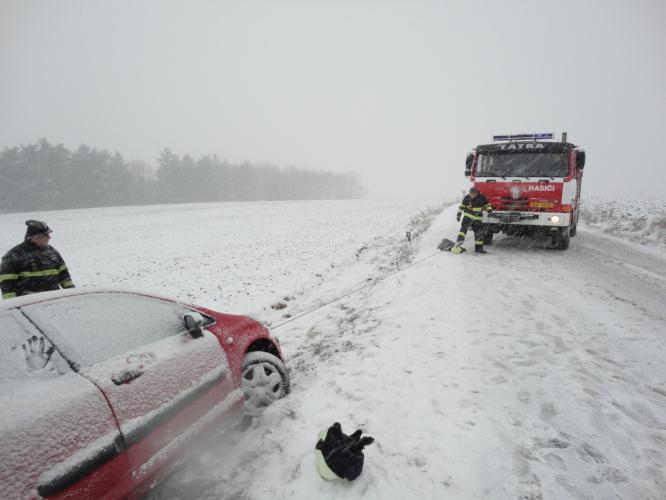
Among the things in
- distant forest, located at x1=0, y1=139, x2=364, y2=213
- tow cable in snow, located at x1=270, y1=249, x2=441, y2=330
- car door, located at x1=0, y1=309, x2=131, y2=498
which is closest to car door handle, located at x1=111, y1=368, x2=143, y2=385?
car door, located at x1=0, y1=309, x2=131, y2=498

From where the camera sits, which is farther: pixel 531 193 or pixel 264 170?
pixel 264 170

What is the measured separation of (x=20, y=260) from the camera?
455 cm

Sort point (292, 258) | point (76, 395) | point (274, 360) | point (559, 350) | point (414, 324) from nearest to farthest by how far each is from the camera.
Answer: point (76, 395) → point (274, 360) → point (559, 350) → point (414, 324) → point (292, 258)

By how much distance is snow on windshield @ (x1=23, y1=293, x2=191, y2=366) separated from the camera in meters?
2.11

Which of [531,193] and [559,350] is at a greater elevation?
[531,193]

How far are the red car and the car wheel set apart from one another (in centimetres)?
25

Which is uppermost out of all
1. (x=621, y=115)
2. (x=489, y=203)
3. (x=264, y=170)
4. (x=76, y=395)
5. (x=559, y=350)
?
(x=621, y=115)

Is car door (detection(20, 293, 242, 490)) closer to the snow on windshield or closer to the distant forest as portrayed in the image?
the snow on windshield

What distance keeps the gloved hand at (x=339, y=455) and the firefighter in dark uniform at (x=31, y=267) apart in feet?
14.8

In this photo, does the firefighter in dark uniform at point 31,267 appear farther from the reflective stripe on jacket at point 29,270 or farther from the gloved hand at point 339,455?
the gloved hand at point 339,455

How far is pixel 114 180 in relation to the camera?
5466 centimetres

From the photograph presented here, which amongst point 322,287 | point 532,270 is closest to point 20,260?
point 322,287

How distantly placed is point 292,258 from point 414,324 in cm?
904

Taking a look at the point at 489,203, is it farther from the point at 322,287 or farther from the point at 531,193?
the point at 322,287
